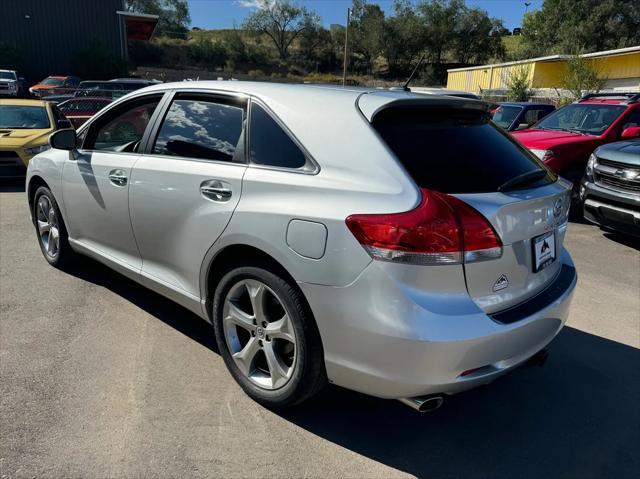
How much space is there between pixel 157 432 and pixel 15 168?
781 cm

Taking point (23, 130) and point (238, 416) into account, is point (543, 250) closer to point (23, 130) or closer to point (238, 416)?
point (238, 416)

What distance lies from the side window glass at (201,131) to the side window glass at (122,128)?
13.1 inches

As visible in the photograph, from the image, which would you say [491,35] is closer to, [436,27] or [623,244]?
[436,27]

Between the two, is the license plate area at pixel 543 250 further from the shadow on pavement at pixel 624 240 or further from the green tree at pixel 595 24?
the green tree at pixel 595 24

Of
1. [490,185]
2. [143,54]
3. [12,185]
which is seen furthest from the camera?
[143,54]

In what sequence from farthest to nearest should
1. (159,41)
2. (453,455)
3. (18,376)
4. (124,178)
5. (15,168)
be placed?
(159,41) < (15,168) < (124,178) < (18,376) < (453,455)

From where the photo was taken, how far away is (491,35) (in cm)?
6762

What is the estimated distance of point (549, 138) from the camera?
26.4ft

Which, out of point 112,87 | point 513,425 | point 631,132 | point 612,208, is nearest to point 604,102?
point 631,132

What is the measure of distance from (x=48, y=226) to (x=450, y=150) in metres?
3.86

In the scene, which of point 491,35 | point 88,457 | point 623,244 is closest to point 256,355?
point 88,457

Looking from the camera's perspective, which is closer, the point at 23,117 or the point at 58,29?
the point at 23,117

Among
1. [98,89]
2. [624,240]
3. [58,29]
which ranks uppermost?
[58,29]

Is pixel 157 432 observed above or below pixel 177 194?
below
